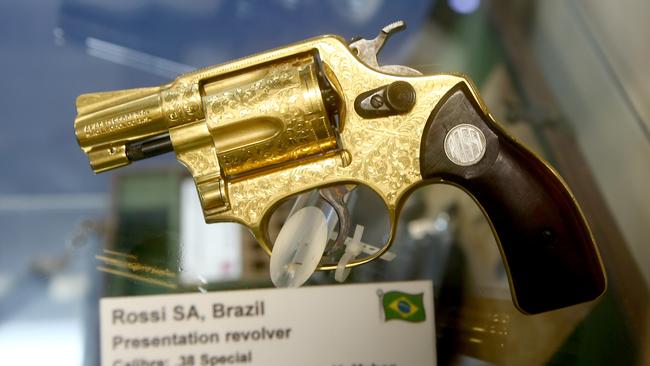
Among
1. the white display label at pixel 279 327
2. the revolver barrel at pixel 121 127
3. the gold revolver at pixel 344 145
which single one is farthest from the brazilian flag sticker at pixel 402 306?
the revolver barrel at pixel 121 127

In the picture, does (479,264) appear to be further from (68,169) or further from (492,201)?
(68,169)

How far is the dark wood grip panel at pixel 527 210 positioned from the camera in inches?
32.2

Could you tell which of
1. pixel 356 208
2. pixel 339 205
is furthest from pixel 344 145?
pixel 356 208

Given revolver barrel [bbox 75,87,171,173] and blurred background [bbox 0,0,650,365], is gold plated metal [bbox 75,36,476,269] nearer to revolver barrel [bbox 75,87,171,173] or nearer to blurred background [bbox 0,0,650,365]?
revolver barrel [bbox 75,87,171,173]

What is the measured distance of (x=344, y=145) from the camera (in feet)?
2.89

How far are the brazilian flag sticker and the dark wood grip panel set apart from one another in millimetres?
224

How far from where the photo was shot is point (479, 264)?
1.13 m

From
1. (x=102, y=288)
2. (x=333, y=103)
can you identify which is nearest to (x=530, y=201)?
(x=333, y=103)

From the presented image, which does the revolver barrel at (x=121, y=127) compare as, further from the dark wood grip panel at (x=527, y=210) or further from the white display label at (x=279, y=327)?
the dark wood grip panel at (x=527, y=210)

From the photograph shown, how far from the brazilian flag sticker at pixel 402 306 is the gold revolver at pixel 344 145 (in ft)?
0.41

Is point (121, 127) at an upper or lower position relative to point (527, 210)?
upper

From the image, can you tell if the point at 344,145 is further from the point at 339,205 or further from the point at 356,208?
the point at 356,208

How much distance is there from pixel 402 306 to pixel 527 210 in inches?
12.0

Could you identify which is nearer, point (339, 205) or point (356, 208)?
point (339, 205)
